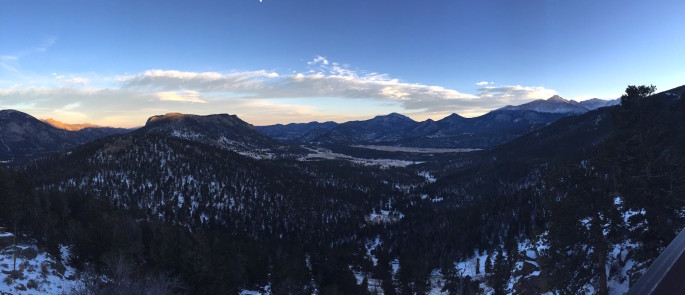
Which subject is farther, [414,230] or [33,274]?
[414,230]

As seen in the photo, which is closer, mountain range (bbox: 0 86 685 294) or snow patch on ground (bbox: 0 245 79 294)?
mountain range (bbox: 0 86 685 294)

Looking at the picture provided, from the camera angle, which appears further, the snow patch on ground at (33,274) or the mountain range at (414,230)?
the snow patch on ground at (33,274)

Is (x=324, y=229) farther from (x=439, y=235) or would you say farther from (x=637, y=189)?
(x=637, y=189)

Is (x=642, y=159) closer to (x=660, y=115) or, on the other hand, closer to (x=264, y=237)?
(x=660, y=115)

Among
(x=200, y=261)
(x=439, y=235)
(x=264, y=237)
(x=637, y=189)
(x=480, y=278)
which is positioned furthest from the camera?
(x=439, y=235)

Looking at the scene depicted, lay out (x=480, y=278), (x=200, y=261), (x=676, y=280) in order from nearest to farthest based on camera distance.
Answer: (x=676, y=280)
(x=200, y=261)
(x=480, y=278)

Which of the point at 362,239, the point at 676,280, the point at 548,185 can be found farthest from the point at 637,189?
the point at 362,239

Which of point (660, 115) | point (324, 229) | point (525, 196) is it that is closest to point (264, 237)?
point (324, 229)

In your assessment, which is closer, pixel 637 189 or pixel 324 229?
pixel 637 189

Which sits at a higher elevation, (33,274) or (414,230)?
(33,274)

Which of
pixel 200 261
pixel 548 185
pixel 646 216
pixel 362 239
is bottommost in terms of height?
pixel 362 239

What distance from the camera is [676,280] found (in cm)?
608

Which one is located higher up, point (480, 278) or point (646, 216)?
point (646, 216)

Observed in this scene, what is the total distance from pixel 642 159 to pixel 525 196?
15825cm
